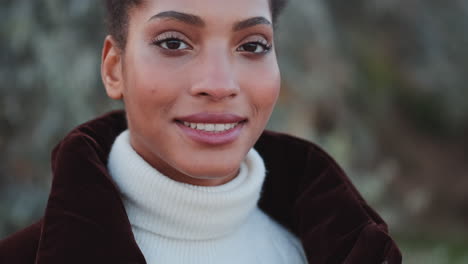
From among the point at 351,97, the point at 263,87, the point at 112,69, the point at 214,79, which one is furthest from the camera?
the point at 351,97

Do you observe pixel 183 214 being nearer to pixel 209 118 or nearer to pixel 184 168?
pixel 184 168

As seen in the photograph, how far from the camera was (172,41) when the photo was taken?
1428 millimetres

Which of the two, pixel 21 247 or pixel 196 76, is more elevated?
pixel 196 76

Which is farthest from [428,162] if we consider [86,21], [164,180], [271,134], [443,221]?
[164,180]

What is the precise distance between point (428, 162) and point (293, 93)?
246 cm

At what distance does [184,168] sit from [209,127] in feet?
0.38

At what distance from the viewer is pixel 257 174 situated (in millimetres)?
1669

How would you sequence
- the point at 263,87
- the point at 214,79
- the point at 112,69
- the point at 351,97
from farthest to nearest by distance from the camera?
1. the point at 351,97
2. the point at 112,69
3. the point at 263,87
4. the point at 214,79

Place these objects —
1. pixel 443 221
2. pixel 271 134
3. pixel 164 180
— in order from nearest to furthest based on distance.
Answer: pixel 164 180
pixel 271 134
pixel 443 221

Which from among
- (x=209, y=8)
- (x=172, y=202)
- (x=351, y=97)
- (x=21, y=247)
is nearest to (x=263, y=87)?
Result: (x=209, y=8)

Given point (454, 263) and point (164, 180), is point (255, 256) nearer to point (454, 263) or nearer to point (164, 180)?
point (164, 180)

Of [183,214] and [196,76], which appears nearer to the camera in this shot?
[196,76]

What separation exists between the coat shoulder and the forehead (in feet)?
1.97

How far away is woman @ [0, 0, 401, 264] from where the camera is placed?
1389mm
